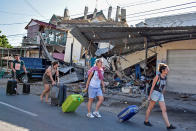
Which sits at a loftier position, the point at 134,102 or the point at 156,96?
the point at 156,96

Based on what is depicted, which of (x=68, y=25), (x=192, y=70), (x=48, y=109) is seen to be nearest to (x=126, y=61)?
(x=192, y=70)

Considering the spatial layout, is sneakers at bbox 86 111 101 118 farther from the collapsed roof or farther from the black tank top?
the collapsed roof

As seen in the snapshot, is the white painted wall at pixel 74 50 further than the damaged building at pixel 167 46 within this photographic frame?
Yes

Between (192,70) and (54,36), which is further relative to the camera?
(54,36)

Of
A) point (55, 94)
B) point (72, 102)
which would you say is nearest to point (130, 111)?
point (72, 102)

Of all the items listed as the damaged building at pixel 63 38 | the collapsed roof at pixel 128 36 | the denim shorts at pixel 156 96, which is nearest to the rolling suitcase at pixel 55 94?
the denim shorts at pixel 156 96

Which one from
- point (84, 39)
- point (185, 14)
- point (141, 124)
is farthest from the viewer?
point (84, 39)

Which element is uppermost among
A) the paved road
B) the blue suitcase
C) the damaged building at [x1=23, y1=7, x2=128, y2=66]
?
the damaged building at [x1=23, y1=7, x2=128, y2=66]

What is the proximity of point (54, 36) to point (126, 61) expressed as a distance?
Answer: 1511 centimetres

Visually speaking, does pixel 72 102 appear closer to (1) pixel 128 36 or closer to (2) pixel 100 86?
(2) pixel 100 86

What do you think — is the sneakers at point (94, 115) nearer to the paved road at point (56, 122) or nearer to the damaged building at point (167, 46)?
the paved road at point (56, 122)

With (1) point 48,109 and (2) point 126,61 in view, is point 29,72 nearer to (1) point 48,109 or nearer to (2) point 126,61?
(2) point 126,61

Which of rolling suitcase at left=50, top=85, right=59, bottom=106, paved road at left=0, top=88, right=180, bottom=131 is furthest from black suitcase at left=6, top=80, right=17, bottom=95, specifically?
rolling suitcase at left=50, top=85, right=59, bottom=106

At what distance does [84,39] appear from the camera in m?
13.8
